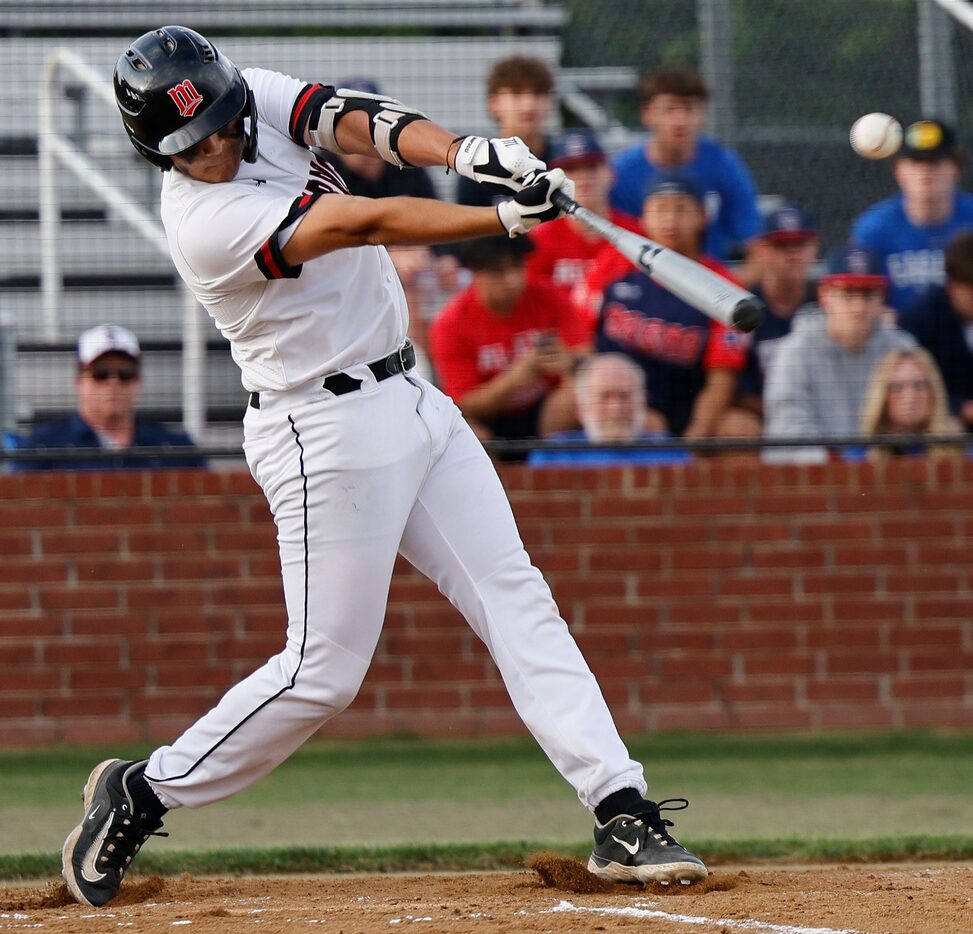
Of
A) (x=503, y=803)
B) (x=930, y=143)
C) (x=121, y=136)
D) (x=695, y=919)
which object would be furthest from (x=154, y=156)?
(x=930, y=143)

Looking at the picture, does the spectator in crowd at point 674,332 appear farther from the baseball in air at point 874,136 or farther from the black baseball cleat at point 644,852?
the black baseball cleat at point 644,852

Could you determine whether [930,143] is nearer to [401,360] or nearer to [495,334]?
[495,334]

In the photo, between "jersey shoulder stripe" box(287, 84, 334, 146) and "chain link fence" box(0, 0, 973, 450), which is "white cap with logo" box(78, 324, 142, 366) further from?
"jersey shoulder stripe" box(287, 84, 334, 146)

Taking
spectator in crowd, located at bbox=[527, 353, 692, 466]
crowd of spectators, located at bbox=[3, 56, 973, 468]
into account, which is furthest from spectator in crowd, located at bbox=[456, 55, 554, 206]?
spectator in crowd, located at bbox=[527, 353, 692, 466]

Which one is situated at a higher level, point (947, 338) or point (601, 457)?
point (947, 338)

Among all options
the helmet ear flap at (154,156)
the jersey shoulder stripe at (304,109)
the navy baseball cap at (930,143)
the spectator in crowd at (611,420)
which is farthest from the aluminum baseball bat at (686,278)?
the navy baseball cap at (930,143)

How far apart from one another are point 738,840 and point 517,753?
185cm

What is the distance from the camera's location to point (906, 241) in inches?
266

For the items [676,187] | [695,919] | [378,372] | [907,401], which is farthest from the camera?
[907,401]

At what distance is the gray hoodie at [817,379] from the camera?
6.53m

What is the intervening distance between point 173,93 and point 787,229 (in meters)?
3.76

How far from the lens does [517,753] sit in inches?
247

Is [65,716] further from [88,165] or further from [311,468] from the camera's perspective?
[311,468]

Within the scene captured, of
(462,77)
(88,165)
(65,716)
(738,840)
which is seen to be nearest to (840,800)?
(738,840)
